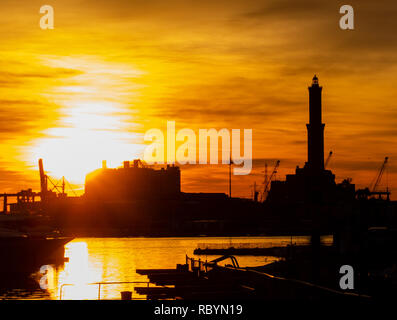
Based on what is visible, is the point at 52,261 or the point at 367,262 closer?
the point at 367,262

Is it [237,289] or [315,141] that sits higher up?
[315,141]

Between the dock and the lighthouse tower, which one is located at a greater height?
the lighthouse tower

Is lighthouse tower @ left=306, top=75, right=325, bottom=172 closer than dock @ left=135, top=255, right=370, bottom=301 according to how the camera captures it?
No

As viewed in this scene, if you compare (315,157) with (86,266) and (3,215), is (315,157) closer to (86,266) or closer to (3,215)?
(86,266)

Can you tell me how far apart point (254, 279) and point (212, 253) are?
332ft

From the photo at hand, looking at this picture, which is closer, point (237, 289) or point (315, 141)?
point (237, 289)

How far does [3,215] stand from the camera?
97188mm

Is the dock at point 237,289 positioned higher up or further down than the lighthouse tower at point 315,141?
further down

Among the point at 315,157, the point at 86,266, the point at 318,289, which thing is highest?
the point at 315,157

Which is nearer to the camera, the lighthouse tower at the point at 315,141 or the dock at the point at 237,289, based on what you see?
the dock at the point at 237,289
